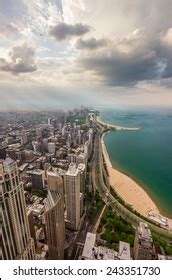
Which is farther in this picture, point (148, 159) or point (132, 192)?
point (148, 159)

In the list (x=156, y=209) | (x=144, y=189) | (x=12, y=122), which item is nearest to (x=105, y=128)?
(x=12, y=122)

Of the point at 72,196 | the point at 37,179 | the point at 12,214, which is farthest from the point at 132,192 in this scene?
the point at 12,214

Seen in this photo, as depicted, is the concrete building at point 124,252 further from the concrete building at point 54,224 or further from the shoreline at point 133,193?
the shoreline at point 133,193

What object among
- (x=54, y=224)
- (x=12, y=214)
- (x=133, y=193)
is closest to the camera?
(x=12, y=214)

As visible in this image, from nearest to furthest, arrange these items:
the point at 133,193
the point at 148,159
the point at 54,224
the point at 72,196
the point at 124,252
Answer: the point at 54,224 → the point at 124,252 → the point at 72,196 → the point at 133,193 → the point at 148,159

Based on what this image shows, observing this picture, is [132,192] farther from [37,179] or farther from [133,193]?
[37,179]

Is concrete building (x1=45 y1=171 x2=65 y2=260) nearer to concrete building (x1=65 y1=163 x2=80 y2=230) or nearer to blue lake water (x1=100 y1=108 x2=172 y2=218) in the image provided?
concrete building (x1=65 y1=163 x2=80 y2=230)

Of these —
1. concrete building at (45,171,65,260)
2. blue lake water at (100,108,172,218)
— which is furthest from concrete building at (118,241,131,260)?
blue lake water at (100,108,172,218)
